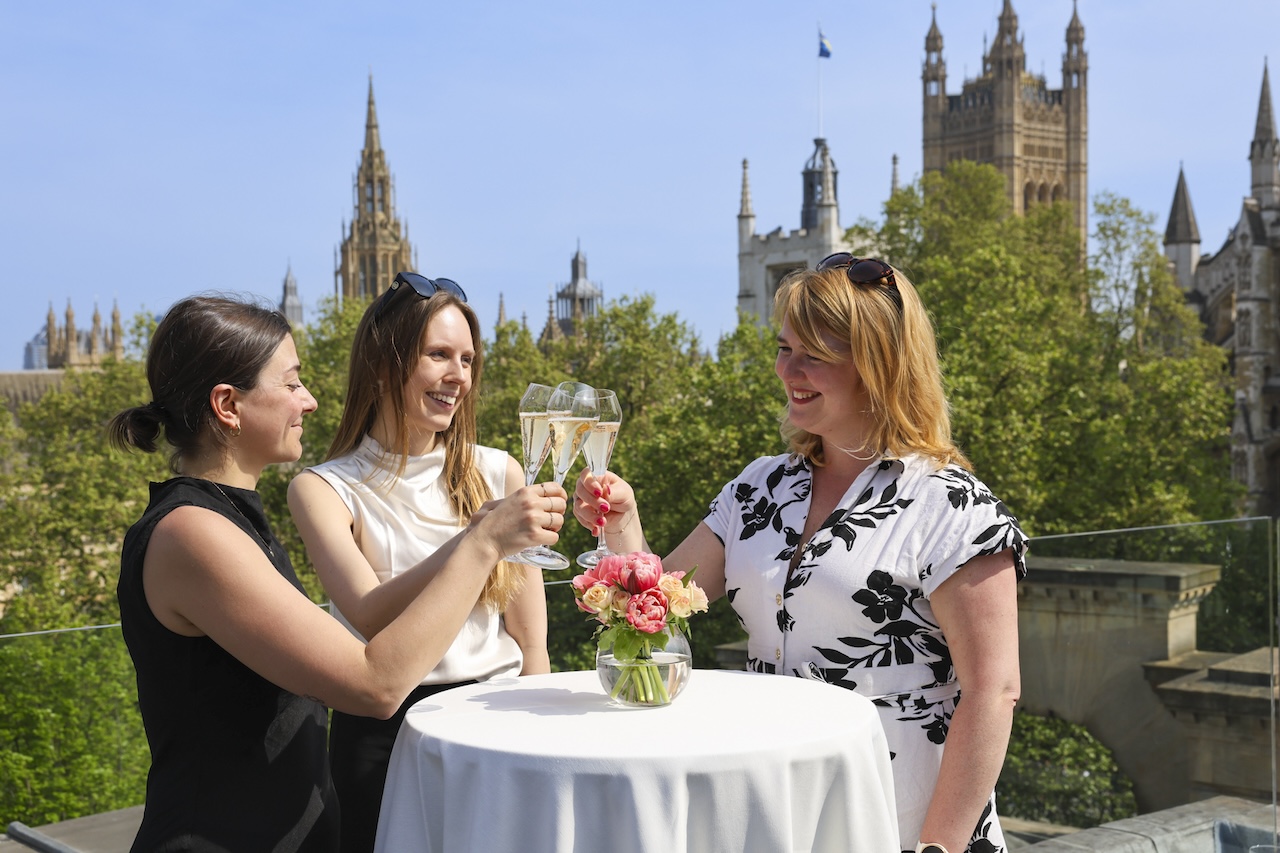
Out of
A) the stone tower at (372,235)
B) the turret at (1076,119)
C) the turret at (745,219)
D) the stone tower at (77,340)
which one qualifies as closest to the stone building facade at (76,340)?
the stone tower at (77,340)

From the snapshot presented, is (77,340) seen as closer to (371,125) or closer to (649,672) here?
(371,125)

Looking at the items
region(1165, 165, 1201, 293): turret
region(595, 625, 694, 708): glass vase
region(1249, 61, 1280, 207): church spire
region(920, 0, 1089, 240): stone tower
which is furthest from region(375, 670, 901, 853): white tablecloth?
region(920, 0, 1089, 240): stone tower

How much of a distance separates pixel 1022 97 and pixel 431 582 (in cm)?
9931

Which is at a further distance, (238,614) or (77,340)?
(77,340)

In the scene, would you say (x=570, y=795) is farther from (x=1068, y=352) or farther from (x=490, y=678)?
(x=1068, y=352)

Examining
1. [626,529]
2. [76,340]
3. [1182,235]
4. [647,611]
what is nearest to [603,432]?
[626,529]

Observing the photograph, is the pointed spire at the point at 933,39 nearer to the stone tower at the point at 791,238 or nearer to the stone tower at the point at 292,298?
the stone tower at the point at 791,238

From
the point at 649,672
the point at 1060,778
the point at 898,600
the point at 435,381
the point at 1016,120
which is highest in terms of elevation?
the point at 1016,120

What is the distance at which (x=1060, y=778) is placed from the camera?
242 inches

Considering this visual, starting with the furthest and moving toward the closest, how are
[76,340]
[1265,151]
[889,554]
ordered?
[76,340]
[1265,151]
[889,554]

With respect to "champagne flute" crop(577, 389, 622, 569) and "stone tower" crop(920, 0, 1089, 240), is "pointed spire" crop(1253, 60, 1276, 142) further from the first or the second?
"champagne flute" crop(577, 389, 622, 569)

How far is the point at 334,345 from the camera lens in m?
43.1

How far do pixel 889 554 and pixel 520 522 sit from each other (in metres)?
0.77

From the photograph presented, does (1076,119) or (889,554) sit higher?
(1076,119)
